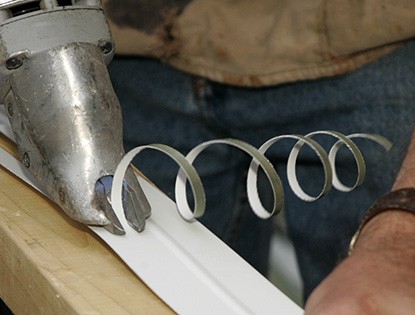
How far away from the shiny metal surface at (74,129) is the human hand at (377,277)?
17 centimetres

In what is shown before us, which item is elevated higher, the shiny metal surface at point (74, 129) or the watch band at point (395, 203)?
the shiny metal surface at point (74, 129)

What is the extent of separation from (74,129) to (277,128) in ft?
1.35

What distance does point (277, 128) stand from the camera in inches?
46.3

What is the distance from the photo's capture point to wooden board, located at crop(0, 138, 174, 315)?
2.37 ft

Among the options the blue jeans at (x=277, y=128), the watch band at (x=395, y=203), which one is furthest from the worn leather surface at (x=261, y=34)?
the watch band at (x=395, y=203)

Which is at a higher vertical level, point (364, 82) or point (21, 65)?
point (21, 65)

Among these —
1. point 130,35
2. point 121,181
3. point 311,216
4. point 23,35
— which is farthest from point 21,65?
point 311,216

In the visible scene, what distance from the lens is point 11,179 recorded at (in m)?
0.90

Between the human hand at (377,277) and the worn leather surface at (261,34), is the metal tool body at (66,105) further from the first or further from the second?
the worn leather surface at (261,34)

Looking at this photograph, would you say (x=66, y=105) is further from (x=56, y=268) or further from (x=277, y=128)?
(x=277, y=128)

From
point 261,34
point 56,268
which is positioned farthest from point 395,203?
point 261,34

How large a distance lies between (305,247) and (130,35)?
1.06 feet

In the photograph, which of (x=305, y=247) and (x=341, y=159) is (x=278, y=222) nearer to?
(x=305, y=247)

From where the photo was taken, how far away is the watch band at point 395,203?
0.74 metres
